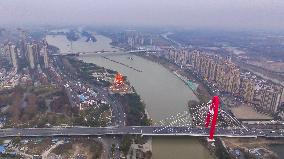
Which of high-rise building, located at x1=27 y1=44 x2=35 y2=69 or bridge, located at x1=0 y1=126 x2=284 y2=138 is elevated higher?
high-rise building, located at x1=27 y1=44 x2=35 y2=69

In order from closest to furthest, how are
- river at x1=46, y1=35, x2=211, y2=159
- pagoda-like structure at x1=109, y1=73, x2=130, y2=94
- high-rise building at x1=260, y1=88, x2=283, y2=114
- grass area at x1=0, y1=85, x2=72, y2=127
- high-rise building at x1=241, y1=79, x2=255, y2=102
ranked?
river at x1=46, y1=35, x2=211, y2=159, grass area at x1=0, y1=85, x2=72, y2=127, high-rise building at x1=260, y1=88, x2=283, y2=114, high-rise building at x1=241, y1=79, x2=255, y2=102, pagoda-like structure at x1=109, y1=73, x2=130, y2=94

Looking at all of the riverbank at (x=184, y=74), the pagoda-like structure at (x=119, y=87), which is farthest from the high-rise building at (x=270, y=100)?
the pagoda-like structure at (x=119, y=87)

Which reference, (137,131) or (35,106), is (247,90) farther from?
(35,106)

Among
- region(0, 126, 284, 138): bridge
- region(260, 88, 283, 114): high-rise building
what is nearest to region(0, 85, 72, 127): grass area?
region(0, 126, 284, 138): bridge

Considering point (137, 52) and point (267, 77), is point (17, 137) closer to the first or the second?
point (267, 77)

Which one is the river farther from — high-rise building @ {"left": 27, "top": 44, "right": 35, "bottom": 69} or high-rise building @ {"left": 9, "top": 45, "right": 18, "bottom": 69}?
high-rise building @ {"left": 9, "top": 45, "right": 18, "bottom": 69}

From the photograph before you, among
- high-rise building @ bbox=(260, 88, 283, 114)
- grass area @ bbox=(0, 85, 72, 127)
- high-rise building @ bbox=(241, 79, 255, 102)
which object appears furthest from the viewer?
high-rise building @ bbox=(241, 79, 255, 102)
